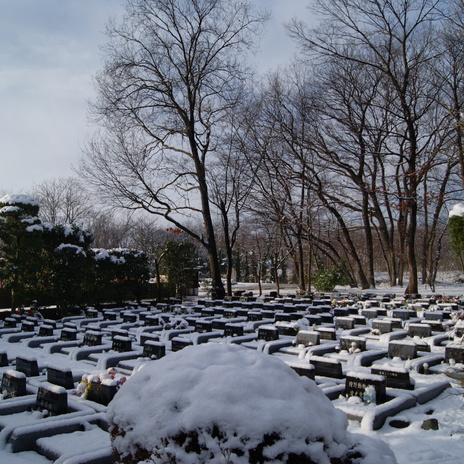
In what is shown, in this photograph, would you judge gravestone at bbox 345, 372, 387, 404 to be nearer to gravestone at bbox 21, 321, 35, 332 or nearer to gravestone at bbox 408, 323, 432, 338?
gravestone at bbox 408, 323, 432, 338

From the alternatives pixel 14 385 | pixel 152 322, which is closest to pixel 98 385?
pixel 14 385

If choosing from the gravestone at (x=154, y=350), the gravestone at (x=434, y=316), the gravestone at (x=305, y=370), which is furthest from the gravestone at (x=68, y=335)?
the gravestone at (x=434, y=316)

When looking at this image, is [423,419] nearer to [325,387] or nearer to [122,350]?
[325,387]

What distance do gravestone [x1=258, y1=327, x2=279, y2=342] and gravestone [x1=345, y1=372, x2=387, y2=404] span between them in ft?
13.4

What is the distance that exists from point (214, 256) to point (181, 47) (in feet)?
32.9

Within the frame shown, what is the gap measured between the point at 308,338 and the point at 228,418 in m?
7.13

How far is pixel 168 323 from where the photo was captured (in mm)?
13219

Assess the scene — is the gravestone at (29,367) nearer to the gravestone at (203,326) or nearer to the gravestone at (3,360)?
the gravestone at (3,360)

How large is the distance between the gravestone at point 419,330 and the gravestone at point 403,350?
2190 mm

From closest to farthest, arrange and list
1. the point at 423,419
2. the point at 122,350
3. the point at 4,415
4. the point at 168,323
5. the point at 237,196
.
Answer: the point at 423,419 → the point at 4,415 → the point at 122,350 → the point at 168,323 → the point at 237,196

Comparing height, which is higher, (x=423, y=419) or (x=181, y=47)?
(x=181, y=47)

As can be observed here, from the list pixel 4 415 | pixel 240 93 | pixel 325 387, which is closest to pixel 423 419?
pixel 325 387

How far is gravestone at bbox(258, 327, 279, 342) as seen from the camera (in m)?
10.2

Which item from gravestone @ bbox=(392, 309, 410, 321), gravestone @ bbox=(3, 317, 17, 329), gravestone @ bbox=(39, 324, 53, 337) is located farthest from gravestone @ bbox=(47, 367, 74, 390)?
gravestone @ bbox=(392, 309, 410, 321)
